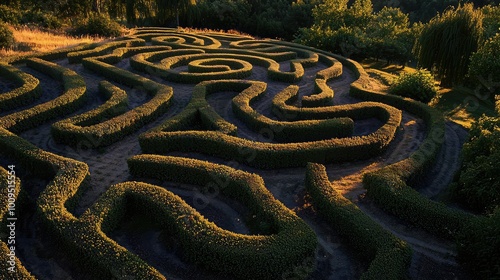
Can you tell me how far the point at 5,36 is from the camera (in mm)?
29250

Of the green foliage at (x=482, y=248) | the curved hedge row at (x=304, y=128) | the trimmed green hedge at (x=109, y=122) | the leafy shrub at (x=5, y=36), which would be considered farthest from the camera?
the leafy shrub at (x=5, y=36)

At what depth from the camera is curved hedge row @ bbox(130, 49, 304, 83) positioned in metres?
26.5

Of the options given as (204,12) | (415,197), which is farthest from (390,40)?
(415,197)

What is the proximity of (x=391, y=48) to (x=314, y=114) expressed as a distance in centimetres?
2517

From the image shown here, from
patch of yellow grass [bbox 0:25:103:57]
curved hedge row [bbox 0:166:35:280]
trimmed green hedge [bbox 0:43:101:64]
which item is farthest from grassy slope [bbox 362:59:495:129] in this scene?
patch of yellow grass [bbox 0:25:103:57]

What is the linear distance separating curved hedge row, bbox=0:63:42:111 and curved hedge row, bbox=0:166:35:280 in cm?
847

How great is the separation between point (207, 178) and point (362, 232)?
605cm

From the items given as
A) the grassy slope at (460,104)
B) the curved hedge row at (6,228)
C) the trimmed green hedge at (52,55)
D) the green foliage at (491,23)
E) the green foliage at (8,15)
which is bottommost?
the curved hedge row at (6,228)

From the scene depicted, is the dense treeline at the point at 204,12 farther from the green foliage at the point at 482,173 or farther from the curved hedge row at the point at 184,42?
the green foliage at the point at 482,173

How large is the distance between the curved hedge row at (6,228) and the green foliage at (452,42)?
29.3 meters

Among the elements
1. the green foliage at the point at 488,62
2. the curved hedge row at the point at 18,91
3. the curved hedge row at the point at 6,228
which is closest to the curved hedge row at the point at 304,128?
the curved hedge row at the point at 6,228

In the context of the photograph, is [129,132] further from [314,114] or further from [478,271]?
[478,271]

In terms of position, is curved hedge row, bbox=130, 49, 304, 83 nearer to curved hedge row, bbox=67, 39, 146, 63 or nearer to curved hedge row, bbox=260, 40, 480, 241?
curved hedge row, bbox=67, 39, 146, 63

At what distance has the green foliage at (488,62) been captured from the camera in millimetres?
25617
